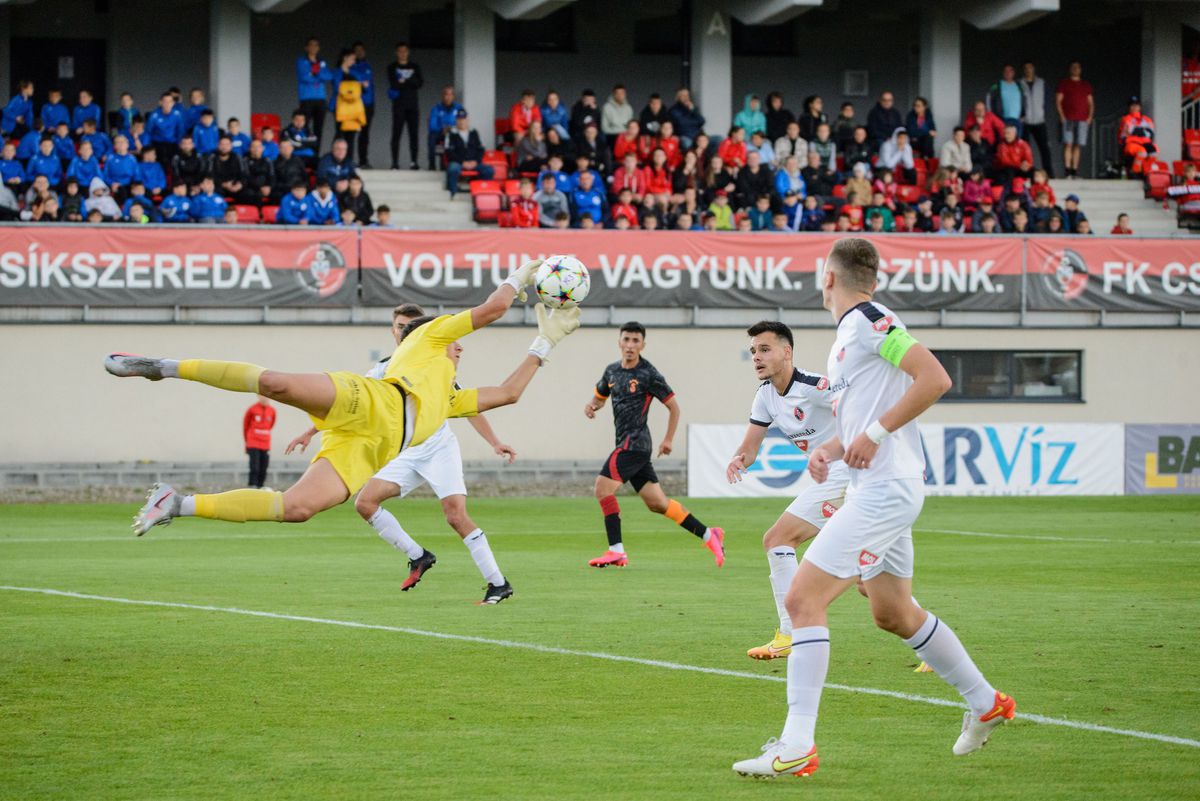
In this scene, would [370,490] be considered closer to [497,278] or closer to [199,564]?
[199,564]

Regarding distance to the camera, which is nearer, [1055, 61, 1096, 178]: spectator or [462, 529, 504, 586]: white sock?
[462, 529, 504, 586]: white sock

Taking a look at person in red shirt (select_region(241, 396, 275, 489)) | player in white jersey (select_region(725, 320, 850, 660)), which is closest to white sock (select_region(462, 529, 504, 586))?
player in white jersey (select_region(725, 320, 850, 660))

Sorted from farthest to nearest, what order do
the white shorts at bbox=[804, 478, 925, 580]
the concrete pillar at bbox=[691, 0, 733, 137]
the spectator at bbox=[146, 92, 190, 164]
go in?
the concrete pillar at bbox=[691, 0, 733, 137], the spectator at bbox=[146, 92, 190, 164], the white shorts at bbox=[804, 478, 925, 580]

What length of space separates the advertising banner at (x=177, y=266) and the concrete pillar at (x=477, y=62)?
251 inches

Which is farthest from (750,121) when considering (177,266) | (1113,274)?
(177,266)

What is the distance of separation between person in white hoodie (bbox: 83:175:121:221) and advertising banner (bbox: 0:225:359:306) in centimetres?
89

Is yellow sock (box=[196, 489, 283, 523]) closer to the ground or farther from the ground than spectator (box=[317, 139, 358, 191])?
closer to the ground

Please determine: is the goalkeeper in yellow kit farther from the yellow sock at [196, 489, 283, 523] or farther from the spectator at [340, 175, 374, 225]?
the spectator at [340, 175, 374, 225]

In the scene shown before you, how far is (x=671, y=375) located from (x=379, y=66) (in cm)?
1128

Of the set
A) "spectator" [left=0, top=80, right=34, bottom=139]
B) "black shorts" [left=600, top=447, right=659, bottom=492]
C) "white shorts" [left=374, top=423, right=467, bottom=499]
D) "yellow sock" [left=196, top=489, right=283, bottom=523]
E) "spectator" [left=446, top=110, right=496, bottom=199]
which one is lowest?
"black shorts" [left=600, top=447, right=659, bottom=492]

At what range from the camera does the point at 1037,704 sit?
313 inches

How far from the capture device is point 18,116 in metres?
27.6

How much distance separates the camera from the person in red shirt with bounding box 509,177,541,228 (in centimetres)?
2758

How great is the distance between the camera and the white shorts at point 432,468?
12.8 metres
